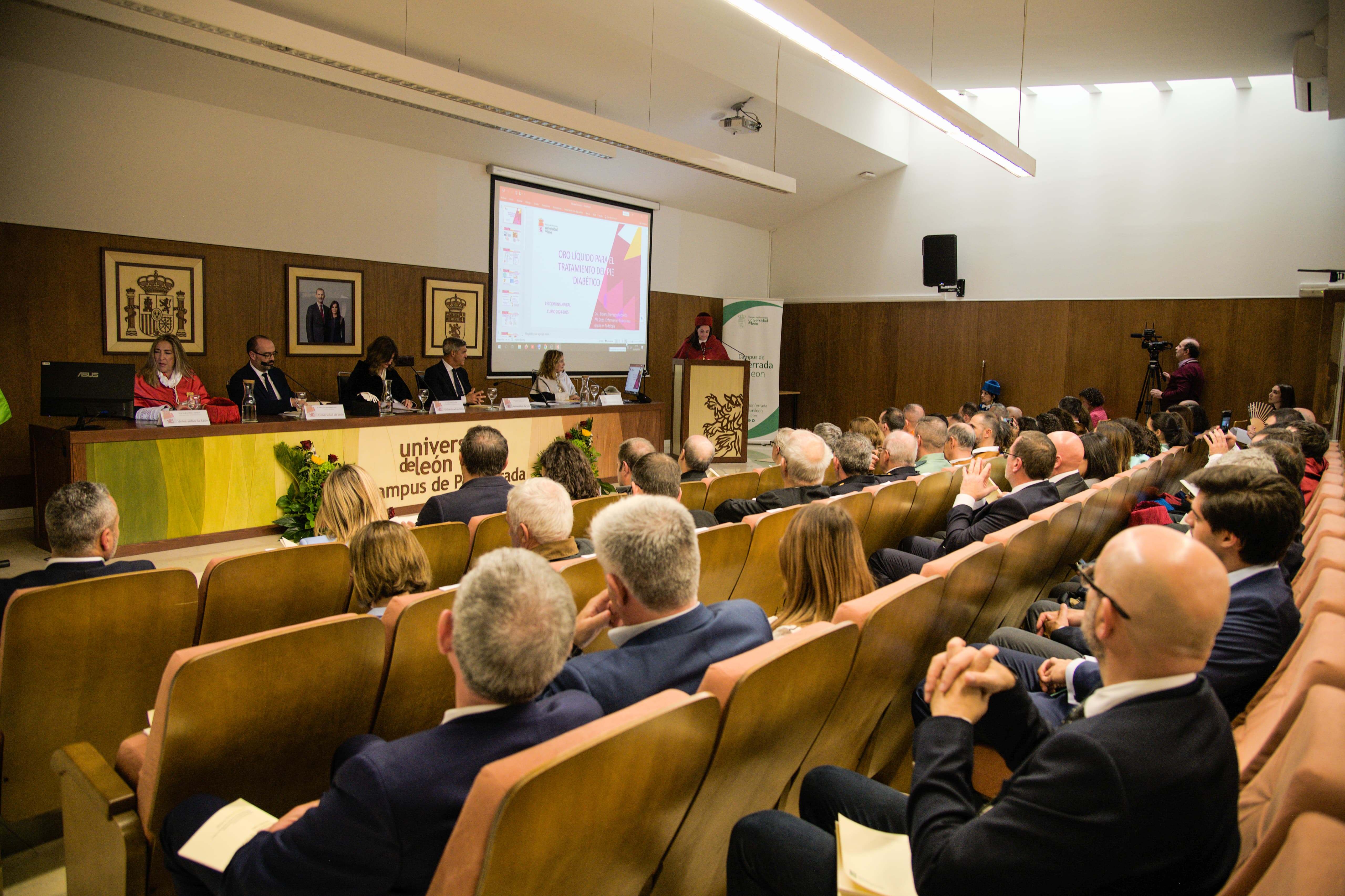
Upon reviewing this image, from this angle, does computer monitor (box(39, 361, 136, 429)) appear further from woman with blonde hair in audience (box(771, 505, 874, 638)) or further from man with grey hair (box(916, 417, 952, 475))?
man with grey hair (box(916, 417, 952, 475))

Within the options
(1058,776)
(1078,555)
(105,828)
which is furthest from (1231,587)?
(105,828)


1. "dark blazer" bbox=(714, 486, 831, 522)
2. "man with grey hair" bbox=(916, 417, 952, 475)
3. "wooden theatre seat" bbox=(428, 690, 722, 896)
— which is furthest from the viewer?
"man with grey hair" bbox=(916, 417, 952, 475)

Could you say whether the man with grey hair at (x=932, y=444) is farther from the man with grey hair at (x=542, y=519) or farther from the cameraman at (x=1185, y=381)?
the cameraman at (x=1185, y=381)

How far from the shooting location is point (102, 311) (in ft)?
19.4

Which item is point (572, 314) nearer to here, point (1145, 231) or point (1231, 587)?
point (1145, 231)

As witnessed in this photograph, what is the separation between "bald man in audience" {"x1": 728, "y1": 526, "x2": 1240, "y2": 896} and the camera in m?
1.06

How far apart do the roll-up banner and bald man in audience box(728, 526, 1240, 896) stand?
9.75 metres

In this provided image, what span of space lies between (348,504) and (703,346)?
23.7 feet

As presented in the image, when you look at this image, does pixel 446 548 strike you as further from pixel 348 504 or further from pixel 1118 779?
pixel 1118 779

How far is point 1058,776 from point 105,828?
1716 millimetres

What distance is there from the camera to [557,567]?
2.28 metres

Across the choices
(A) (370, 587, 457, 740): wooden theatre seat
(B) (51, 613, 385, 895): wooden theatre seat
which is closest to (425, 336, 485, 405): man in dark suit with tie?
(A) (370, 587, 457, 740): wooden theatre seat

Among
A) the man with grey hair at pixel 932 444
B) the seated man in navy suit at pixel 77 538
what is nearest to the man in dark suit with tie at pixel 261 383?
the seated man in navy suit at pixel 77 538

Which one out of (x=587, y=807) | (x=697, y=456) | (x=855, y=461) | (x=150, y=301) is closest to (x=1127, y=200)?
(x=855, y=461)
